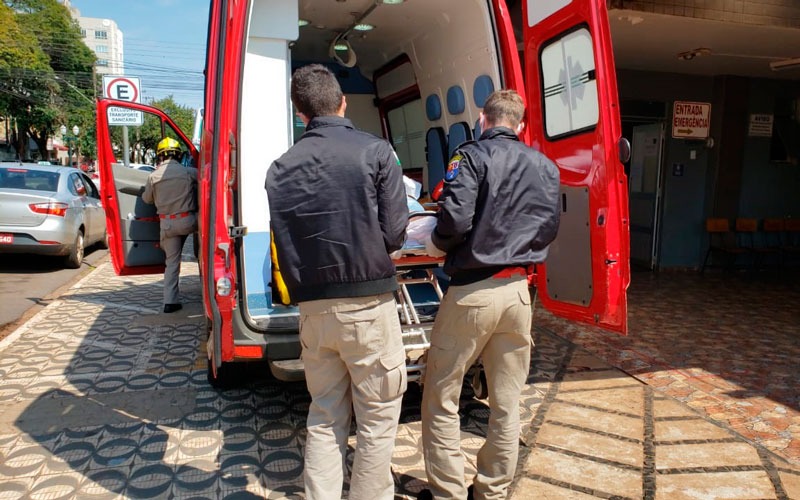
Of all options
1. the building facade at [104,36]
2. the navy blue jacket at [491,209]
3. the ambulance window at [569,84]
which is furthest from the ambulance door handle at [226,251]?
the building facade at [104,36]

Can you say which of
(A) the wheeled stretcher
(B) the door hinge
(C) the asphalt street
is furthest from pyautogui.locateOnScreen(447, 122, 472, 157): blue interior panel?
(C) the asphalt street

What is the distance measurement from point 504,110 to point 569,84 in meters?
0.99

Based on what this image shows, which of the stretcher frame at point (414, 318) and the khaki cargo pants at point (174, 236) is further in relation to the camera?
the khaki cargo pants at point (174, 236)

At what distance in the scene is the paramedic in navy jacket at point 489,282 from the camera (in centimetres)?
250

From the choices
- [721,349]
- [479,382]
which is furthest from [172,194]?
[721,349]

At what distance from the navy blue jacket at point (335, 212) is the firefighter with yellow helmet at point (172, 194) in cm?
317


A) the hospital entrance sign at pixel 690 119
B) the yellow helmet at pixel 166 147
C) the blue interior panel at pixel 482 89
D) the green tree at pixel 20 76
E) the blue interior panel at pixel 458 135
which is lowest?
the yellow helmet at pixel 166 147

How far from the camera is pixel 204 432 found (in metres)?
3.58

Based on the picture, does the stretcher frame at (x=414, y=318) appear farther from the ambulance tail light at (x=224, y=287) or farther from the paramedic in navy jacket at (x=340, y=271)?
the ambulance tail light at (x=224, y=287)

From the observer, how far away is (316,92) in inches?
92.4

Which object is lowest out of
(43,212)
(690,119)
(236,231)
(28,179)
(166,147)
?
(43,212)

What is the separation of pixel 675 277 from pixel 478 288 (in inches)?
302

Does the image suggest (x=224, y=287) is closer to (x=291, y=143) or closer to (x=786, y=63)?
(x=291, y=143)

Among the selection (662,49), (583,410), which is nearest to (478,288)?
(583,410)
